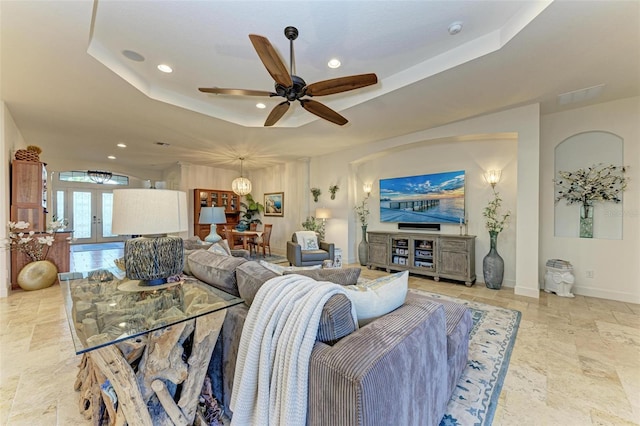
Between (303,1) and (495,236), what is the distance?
407cm

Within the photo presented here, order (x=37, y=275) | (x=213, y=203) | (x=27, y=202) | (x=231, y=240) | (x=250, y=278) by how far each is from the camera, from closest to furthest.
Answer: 1. (x=250, y=278)
2. (x=37, y=275)
3. (x=27, y=202)
4. (x=231, y=240)
5. (x=213, y=203)

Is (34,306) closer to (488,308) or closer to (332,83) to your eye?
(332,83)

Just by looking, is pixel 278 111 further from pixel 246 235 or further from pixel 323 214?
pixel 246 235

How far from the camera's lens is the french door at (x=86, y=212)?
9.41m

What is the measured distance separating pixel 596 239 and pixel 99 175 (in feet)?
41.5

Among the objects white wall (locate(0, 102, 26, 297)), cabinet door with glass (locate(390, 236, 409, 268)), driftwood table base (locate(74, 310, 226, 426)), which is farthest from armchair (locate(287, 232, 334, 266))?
white wall (locate(0, 102, 26, 297))

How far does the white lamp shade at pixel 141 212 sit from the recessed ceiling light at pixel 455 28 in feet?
8.72

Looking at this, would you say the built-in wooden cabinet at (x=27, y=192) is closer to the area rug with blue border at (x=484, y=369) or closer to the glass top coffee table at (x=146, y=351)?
the glass top coffee table at (x=146, y=351)

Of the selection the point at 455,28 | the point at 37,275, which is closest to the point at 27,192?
the point at 37,275

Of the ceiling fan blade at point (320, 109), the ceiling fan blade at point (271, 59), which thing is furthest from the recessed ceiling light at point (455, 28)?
the ceiling fan blade at point (271, 59)

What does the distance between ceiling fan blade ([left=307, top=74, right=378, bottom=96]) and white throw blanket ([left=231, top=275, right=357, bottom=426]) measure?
175cm

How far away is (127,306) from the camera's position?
1.57 meters

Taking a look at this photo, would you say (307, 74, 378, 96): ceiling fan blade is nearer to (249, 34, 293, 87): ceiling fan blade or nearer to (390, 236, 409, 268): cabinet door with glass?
(249, 34, 293, 87): ceiling fan blade

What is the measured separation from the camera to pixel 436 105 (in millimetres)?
3574
